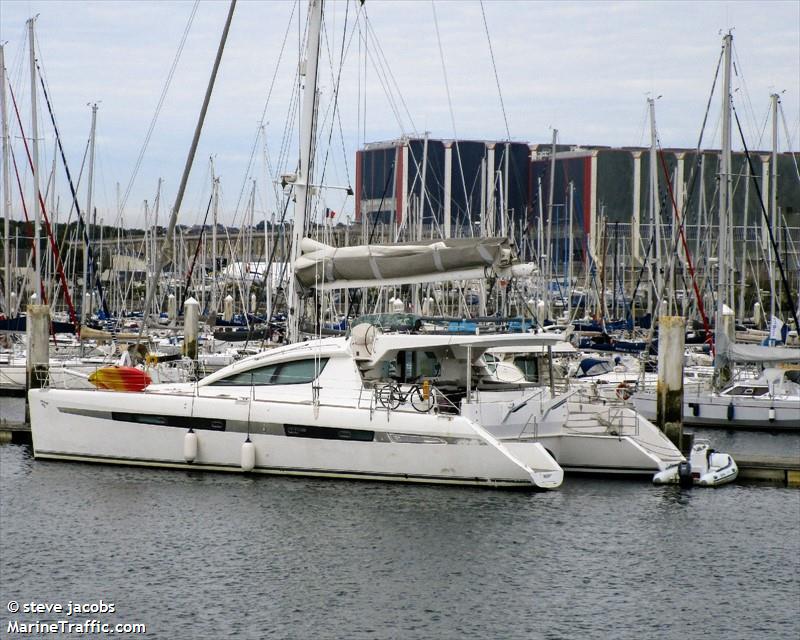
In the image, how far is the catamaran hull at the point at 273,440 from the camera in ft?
74.9

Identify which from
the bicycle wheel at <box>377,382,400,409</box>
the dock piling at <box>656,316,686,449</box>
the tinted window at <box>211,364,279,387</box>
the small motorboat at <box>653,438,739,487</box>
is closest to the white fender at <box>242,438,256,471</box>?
the tinted window at <box>211,364,279,387</box>

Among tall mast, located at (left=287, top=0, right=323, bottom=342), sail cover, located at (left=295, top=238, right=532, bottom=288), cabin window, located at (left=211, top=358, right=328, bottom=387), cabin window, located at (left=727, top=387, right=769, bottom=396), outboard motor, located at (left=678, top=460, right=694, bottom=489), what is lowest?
outboard motor, located at (left=678, top=460, right=694, bottom=489)

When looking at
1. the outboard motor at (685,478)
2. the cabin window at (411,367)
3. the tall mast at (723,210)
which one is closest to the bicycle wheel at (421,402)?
the cabin window at (411,367)

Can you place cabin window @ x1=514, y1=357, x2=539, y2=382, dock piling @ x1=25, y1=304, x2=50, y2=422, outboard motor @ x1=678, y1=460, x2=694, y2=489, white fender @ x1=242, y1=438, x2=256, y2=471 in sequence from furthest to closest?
dock piling @ x1=25, y1=304, x2=50, y2=422 → cabin window @ x1=514, y1=357, x2=539, y2=382 → outboard motor @ x1=678, y1=460, x2=694, y2=489 → white fender @ x1=242, y1=438, x2=256, y2=471

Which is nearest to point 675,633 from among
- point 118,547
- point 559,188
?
point 118,547

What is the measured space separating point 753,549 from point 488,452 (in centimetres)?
511

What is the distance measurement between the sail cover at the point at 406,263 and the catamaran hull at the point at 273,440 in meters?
2.91

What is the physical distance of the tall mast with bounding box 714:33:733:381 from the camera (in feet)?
112

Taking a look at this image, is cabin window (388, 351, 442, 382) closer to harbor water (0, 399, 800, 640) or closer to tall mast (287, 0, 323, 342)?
harbor water (0, 399, 800, 640)

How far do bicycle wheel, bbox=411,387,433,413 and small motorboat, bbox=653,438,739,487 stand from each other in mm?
5064

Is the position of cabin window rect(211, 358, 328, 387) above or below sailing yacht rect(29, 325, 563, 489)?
above

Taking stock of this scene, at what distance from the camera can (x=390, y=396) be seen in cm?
2328

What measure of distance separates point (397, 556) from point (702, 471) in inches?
331

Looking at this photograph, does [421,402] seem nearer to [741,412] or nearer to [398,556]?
[398,556]
